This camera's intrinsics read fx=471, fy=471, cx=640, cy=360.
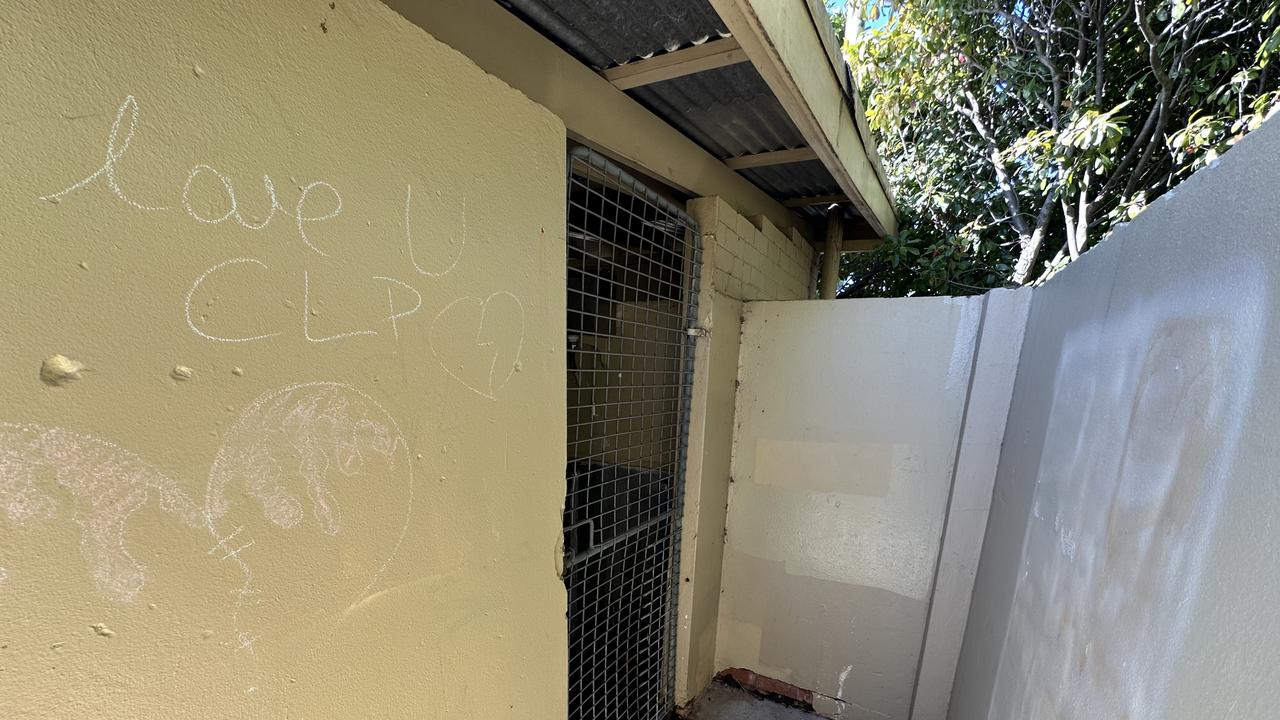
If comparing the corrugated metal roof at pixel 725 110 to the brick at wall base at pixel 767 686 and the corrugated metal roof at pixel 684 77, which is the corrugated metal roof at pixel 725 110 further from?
the brick at wall base at pixel 767 686

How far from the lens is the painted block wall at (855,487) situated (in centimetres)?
238

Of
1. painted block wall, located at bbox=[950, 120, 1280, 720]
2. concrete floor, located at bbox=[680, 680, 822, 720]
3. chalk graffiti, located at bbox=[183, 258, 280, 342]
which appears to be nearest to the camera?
painted block wall, located at bbox=[950, 120, 1280, 720]

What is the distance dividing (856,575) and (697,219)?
2113 millimetres

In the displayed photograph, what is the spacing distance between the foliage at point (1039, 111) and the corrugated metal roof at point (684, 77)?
6.84 feet

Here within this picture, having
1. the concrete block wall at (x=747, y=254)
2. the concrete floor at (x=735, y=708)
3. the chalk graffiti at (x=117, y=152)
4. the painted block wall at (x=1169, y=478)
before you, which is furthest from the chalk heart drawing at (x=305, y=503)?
the concrete floor at (x=735, y=708)

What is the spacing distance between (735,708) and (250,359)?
9.92 ft

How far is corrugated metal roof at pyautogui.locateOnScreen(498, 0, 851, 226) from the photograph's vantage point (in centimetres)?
144

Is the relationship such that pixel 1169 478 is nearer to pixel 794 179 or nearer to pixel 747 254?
pixel 747 254

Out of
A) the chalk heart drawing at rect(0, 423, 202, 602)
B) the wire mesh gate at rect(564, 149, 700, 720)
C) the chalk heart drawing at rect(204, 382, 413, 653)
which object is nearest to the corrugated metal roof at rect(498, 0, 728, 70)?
the wire mesh gate at rect(564, 149, 700, 720)

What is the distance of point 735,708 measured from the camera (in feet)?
8.89

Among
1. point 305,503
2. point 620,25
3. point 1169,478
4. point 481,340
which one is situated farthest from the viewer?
point 620,25

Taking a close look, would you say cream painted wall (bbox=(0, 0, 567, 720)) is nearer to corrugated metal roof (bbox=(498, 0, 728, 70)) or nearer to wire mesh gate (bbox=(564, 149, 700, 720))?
corrugated metal roof (bbox=(498, 0, 728, 70))

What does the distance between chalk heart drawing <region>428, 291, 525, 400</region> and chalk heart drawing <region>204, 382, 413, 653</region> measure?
213 millimetres

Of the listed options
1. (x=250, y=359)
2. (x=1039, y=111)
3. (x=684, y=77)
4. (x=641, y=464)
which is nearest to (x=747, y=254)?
(x=684, y=77)
